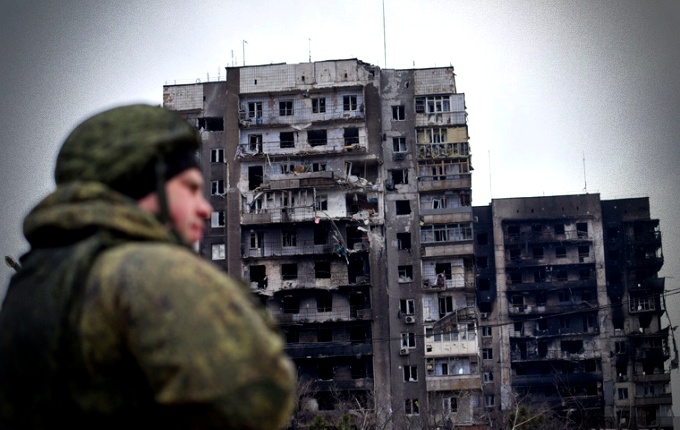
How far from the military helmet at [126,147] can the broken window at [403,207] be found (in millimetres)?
67163

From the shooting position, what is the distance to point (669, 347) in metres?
93.9

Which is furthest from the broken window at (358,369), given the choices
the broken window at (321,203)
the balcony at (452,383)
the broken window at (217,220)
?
the broken window at (217,220)

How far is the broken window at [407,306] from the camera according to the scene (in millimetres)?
68812

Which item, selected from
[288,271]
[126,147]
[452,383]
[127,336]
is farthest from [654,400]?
[127,336]

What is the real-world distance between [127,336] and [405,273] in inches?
2630

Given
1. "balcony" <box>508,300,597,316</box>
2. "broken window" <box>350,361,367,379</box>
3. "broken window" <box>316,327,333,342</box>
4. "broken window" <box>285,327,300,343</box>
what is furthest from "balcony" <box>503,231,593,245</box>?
"broken window" <box>285,327,300,343</box>

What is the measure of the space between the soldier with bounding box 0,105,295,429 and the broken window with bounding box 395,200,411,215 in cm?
6709

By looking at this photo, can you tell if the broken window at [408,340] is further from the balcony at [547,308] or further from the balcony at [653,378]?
the balcony at [653,378]

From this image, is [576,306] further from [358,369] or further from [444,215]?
[358,369]

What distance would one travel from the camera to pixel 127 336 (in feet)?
8.46

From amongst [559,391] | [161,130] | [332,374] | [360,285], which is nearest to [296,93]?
[360,285]

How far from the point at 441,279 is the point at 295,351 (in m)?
10.7

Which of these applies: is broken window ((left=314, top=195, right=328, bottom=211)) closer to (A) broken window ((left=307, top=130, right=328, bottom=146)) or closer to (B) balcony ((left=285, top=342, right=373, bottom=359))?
(A) broken window ((left=307, top=130, right=328, bottom=146))

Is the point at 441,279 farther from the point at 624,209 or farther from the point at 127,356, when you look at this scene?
the point at 127,356
